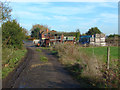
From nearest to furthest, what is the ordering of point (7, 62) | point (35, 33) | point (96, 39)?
point (7, 62) < point (96, 39) < point (35, 33)

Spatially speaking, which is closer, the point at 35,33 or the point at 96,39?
the point at 96,39

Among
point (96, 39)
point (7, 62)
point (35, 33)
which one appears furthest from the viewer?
point (35, 33)

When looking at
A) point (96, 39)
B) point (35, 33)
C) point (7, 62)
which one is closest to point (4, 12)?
point (7, 62)

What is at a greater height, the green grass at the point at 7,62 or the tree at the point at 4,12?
the tree at the point at 4,12

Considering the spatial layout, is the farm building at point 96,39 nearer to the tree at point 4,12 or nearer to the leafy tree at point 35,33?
the tree at point 4,12

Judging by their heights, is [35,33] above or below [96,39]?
above

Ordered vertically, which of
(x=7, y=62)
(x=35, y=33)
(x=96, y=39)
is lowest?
(x=7, y=62)

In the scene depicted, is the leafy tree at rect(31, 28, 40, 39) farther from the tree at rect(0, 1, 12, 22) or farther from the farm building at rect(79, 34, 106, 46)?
the tree at rect(0, 1, 12, 22)

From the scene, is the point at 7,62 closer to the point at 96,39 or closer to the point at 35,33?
the point at 96,39

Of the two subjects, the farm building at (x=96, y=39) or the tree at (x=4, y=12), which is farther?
the farm building at (x=96, y=39)

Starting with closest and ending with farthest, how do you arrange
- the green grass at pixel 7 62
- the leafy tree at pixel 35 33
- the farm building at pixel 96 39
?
the green grass at pixel 7 62, the farm building at pixel 96 39, the leafy tree at pixel 35 33

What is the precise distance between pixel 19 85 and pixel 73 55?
990 cm

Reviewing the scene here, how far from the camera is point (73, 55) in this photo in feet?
59.0

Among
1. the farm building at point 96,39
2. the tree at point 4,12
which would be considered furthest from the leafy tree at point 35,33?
the tree at point 4,12
